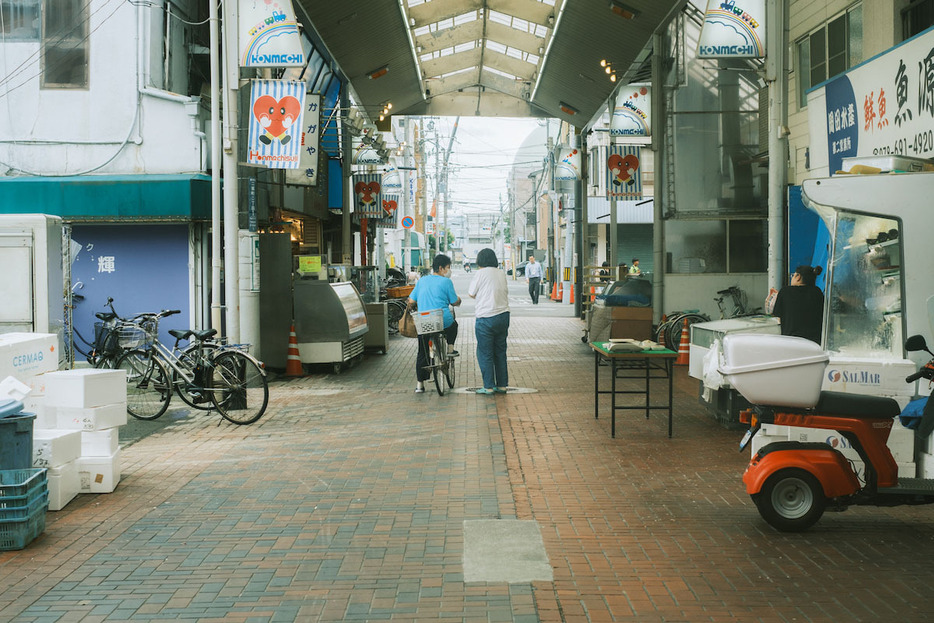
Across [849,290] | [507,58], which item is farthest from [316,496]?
[507,58]

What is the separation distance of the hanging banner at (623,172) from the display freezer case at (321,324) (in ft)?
28.5

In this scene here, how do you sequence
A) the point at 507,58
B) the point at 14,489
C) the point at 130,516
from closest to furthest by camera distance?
the point at 14,489 < the point at 130,516 < the point at 507,58

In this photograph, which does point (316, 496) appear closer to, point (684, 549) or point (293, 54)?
point (684, 549)

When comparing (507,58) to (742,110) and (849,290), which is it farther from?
(849,290)

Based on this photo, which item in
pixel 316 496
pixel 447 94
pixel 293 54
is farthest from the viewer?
pixel 447 94

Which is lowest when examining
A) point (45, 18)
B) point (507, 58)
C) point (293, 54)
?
point (293, 54)

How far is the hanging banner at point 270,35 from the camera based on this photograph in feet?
42.0

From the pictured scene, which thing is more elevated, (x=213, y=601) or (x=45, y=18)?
(x=45, y=18)

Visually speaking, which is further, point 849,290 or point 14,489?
point 849,290

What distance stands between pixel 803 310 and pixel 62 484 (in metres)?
7.32

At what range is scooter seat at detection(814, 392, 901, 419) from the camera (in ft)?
20.4

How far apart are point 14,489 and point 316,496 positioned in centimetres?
229

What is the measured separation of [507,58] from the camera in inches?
1056

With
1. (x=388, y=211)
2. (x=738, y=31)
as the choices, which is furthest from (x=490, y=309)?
(x=388, y=211)
